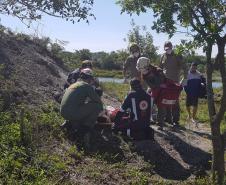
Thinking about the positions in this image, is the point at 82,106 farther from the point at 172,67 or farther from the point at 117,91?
the point at 117,91

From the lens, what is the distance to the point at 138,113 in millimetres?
9484

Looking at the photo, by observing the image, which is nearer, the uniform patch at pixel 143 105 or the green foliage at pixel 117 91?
the uniform patch at pixel 143 105

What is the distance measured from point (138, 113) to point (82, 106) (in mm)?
1122

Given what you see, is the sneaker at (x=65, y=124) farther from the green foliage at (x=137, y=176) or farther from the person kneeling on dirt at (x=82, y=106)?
the green foliage at (x=137, y=176)

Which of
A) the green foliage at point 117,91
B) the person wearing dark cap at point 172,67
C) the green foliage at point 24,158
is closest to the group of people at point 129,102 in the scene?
the person wearing dark cap at point 172,67

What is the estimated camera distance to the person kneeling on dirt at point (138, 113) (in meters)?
9.48

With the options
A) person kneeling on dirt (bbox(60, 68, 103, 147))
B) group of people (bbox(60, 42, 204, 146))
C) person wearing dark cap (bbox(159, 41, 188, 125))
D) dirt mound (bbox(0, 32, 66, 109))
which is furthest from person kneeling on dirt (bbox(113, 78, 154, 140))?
dirt mound (bbox(0, 32, 66, 109))

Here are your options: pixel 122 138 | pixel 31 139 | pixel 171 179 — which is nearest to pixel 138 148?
pixel 122 138

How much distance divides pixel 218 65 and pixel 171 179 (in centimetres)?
214

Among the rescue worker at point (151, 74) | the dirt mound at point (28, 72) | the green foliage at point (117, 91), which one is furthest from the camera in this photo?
the green foliage at point (117, 91)

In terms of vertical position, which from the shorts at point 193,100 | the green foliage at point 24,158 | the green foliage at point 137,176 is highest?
the shorts at point 193,100

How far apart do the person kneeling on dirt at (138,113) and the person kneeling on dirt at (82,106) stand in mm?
635

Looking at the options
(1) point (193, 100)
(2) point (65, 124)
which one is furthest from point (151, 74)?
(1) point (193, 100)

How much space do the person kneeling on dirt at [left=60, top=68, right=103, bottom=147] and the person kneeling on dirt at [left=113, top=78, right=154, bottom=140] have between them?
635mm
